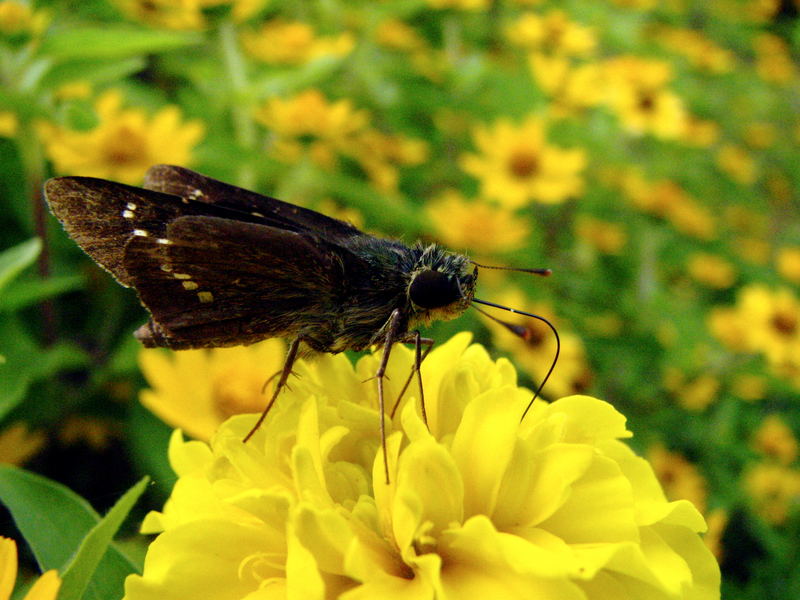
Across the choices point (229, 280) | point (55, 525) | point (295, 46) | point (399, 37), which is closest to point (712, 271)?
point (399, 37)

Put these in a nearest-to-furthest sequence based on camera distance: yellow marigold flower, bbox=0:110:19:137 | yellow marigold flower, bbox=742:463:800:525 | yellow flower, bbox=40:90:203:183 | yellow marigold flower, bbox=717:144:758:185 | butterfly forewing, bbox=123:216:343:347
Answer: butterfly forewing, bbox=123:216:343:347 < yellow marigold flower, bbox=0:110:19:137 < yellow flower, bbox=40:90:203:183 < yellow marigold flower, bbox=742:463:800:525 < yellow marigold flower, bbox=717:144:758:185

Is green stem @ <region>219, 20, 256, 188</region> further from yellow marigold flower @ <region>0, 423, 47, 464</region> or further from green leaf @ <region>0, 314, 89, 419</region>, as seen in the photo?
yellow marigold flower @ <region>0, 423, 47, 464</region>

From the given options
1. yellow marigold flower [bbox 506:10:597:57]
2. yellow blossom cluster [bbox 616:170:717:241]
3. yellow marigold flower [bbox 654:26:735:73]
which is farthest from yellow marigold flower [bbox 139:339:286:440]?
yellow marigold flower [bbox 654:26:735:73]

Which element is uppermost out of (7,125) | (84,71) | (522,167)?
(84,71)

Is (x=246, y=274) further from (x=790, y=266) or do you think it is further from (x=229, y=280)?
(x=790, y=266)

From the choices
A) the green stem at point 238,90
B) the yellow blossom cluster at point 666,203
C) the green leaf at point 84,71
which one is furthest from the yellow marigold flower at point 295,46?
the yellow blossom cluster at point 666,203

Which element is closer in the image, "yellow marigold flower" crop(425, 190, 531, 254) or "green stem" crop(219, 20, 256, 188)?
"green stem" crop(219, 20, 256, 188)

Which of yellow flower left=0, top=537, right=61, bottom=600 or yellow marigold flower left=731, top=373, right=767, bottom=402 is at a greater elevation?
yellow flower left=0, top=537, right=61, bottom=600
